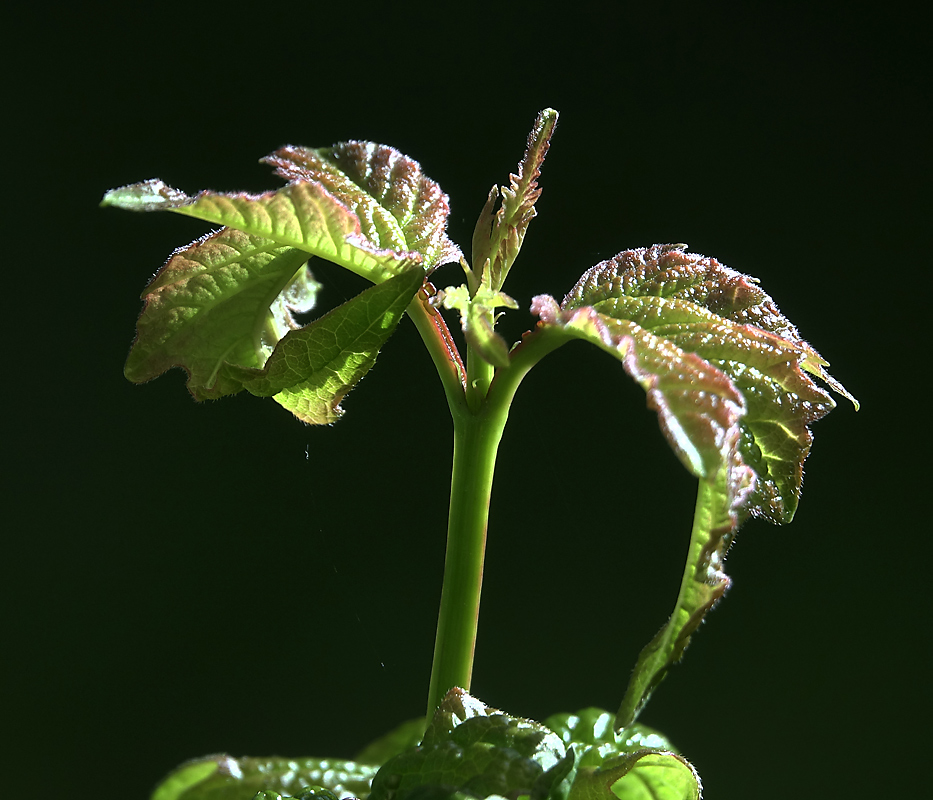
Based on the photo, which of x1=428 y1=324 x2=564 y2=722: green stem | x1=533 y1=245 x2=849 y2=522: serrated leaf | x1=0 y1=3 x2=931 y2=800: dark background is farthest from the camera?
x1=0 y1=3 x2=931 y2=800: dark background

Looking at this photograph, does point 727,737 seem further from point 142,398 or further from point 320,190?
point 320,190

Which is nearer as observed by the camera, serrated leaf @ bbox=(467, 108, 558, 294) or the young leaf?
the young leaf

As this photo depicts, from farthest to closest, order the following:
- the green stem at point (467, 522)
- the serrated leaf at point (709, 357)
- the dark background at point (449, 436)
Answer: the dark background at point (449, 436) < the green stem at point (467, 522) < the serrated leaf at point (709, 357)

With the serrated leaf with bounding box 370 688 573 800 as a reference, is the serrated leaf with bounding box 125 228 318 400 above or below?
above

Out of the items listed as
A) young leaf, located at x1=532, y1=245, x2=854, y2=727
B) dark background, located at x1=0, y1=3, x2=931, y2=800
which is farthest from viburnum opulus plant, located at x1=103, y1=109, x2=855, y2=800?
dark background, located at x1=0, y1=3, x2=931, y2=800

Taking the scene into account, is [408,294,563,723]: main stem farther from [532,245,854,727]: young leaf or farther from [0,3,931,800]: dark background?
[0,3,931,800]: dark background

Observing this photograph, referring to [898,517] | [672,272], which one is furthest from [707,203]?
[672,272]

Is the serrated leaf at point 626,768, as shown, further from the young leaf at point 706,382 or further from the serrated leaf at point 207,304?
the serrated leaf at point 207,304

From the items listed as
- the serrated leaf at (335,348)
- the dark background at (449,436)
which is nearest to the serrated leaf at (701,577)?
the serrated leaf at (335,348)
